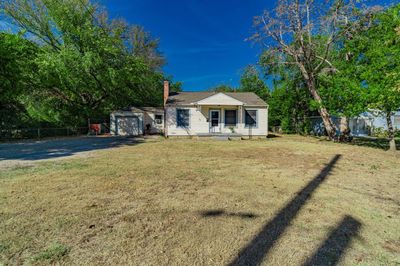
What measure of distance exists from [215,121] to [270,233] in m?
16.2

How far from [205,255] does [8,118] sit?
19975mm

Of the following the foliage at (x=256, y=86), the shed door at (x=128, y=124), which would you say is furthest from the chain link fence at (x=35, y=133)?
the foliage at (x=256, y=86)

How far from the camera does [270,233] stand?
9.91 feet

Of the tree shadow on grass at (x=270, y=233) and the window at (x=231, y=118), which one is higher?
the window at (x=231, y=118)

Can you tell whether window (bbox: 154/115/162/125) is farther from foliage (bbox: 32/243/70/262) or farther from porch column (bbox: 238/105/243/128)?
foliage (bbox: 32/243/70/262)

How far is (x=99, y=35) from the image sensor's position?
68.0 ft

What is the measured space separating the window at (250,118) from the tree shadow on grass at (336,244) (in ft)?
51.8

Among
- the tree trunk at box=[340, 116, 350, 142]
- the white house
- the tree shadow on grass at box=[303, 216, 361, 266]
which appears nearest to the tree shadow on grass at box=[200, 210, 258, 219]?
the tree shadow on grass at box=[303, 216, 361, 266]

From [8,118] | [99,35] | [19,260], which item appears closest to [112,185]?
[19,260]

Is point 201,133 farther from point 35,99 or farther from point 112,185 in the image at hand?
point 35,99

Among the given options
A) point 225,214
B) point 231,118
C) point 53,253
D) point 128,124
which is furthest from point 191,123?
point 53,253

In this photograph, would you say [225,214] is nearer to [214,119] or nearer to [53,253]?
[53,253]

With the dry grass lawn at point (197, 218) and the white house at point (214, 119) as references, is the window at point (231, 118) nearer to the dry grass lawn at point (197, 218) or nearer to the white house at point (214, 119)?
the white house at point (214, 119)

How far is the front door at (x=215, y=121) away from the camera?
18.9 meters
